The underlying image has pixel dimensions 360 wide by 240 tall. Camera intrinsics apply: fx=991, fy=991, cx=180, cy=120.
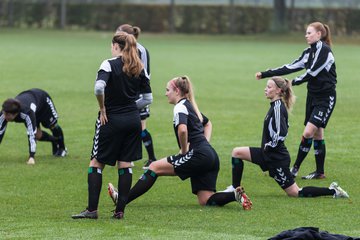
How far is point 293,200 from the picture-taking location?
11.6 m

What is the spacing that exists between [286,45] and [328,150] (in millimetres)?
33782

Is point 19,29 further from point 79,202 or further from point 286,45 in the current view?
point 79,202

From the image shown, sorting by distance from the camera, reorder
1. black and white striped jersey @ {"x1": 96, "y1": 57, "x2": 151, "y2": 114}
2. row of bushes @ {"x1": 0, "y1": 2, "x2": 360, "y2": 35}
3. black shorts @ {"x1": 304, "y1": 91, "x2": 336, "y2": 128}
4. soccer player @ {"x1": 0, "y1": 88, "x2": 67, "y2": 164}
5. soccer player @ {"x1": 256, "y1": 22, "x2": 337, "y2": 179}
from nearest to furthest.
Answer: black and white striped jersey @ {"x1": 96, "y1": 57, "x2": 151, "y2": 114} → soccer player @ {"x1": 256, "y1": 22, "x2": 337, "y2": 179} → black shorts @ {"x1": 304, "y1": 91, "x2": 336, "y2": 128} → soccer player @ {"x1": 0, "y1": 88, "x2": 67, "y2": 164} → row of bushes @ {"x1": 0, "y1": 2, "x2": 360, "y2": 35}

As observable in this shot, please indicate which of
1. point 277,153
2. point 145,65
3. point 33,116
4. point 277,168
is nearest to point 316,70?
point 277,153

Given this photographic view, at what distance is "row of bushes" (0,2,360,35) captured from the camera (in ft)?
199

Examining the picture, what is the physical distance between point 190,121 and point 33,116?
419cm

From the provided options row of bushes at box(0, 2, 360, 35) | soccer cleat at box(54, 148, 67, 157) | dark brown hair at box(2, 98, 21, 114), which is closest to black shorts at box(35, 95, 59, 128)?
soccer cleat at box(54, 148, 67, 157)

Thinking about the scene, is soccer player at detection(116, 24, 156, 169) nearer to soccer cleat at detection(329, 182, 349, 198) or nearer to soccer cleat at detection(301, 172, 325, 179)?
soccer cleat at detection(301, 172, 325, 179)

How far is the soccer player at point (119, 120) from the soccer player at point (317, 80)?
3432 millimetres

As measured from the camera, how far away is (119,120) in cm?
1021

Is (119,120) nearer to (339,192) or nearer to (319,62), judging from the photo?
(339,192)

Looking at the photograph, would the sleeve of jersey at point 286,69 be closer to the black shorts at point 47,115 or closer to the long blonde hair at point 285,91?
the long blonde hair at point 285,91

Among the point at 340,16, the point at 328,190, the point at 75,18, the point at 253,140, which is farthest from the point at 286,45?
the point at 328,190

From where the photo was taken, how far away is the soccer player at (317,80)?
43.8 ft
